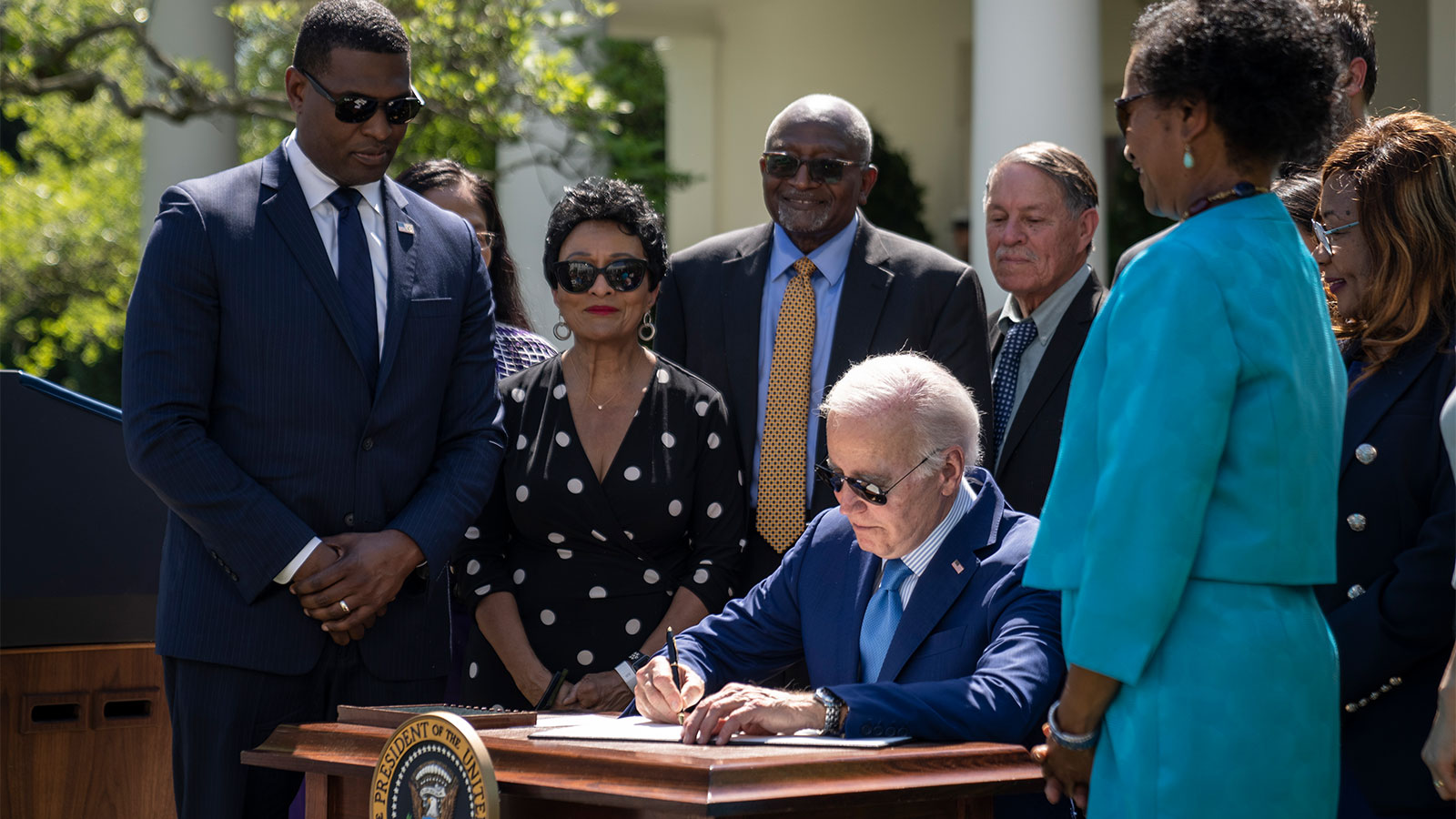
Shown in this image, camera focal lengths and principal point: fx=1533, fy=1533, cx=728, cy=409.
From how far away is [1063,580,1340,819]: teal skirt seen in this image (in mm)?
2320

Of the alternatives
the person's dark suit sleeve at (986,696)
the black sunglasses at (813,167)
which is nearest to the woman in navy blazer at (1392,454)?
the person's dark suit sleeve at (986,696)

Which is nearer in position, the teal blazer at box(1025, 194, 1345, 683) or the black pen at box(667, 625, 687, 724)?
the teal blazer at box(1025, 194, 1345, 683)

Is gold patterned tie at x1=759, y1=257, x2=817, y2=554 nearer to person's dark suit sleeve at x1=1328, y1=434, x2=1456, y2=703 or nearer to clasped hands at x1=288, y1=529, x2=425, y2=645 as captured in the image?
clasped hands at x1=288, y1=529, x2=425, y2=645

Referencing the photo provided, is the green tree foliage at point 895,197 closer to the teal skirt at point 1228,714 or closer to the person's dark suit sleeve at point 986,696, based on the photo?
the person's dark suit sleeve at point 986,696

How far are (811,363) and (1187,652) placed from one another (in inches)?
95.1

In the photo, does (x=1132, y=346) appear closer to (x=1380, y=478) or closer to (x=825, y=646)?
(x=1380, y=478)

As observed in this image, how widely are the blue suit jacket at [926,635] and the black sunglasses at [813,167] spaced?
1506mm

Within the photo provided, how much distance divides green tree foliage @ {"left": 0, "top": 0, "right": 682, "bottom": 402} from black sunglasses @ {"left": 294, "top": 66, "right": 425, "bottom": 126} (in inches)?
222

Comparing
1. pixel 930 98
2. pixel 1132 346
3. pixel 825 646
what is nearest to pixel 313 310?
pixel 825 646

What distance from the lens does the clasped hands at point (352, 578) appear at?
11.2 feet

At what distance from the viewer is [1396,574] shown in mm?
2943

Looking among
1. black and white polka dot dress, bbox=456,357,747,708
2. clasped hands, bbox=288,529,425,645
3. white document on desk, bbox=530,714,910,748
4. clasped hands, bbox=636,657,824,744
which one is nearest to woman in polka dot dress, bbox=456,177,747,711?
black and white polka dot dress, bbox=456,357,747,708

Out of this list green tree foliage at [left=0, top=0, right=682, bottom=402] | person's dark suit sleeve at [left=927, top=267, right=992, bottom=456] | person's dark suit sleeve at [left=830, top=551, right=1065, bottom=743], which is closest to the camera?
person's dark suit sleeve at [left=830, top=551, right=1065, bottom=743]

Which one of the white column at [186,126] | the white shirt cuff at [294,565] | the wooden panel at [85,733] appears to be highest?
the white column at [186,126]
